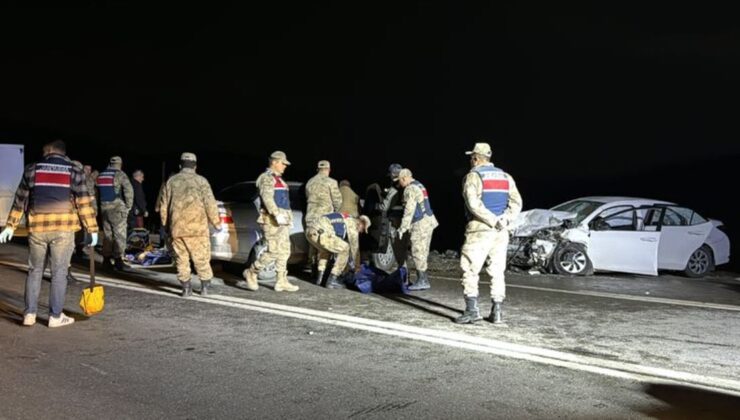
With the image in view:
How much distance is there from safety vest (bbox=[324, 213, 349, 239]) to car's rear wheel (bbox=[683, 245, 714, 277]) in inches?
275

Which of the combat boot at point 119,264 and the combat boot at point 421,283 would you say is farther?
the combat boot at point 119,264

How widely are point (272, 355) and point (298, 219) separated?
4.98m

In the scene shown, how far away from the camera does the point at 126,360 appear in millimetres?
5957

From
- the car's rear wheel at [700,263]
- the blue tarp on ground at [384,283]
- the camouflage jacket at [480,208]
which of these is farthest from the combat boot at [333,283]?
the car's rear wheel at [700,263]

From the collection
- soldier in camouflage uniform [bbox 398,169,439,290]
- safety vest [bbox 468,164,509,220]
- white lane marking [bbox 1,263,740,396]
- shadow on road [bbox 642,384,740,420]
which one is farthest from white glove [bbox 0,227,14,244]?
shadow on road [bbox 642,384,740,420]

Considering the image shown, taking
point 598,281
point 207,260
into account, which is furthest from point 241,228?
point 598,281

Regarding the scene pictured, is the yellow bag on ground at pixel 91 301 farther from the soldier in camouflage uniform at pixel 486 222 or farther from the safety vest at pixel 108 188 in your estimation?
the safety vest at pixel 108 188

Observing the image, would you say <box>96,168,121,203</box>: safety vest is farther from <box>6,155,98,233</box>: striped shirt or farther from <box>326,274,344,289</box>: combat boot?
<box>6,155,98,233</box>: striped shirt

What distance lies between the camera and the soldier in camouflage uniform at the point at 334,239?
995 cm

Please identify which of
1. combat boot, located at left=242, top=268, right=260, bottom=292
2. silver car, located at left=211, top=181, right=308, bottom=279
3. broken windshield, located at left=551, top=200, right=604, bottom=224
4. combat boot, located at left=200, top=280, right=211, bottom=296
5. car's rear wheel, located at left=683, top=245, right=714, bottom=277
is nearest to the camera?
combat boot, located at left=200, top=280, right=211, bottom=296

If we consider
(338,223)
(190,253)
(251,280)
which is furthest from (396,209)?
(190,253)

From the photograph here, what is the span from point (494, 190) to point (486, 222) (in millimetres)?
349

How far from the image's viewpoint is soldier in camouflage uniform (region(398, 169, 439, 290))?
10094 mm

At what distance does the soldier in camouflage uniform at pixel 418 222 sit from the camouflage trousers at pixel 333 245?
2.69ft
